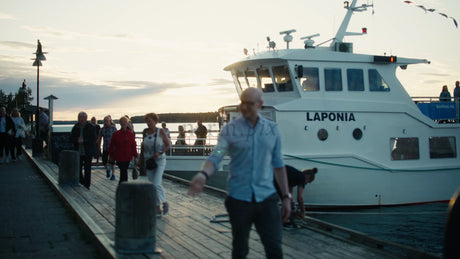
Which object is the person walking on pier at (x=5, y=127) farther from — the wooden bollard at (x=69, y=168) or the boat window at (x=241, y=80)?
the boat window at (x=241, y=80)

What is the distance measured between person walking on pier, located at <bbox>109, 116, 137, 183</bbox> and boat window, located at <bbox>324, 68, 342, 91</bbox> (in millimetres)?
6627

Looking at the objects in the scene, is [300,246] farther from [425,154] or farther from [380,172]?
[425,154]

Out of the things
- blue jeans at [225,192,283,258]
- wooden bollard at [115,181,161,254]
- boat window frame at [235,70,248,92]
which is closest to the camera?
blue jeans at [225,192,283,258]

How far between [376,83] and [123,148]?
8507 millimetres

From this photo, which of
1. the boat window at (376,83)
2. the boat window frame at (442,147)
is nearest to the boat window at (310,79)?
the boat window at (376,83)

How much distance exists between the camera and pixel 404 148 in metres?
15.5

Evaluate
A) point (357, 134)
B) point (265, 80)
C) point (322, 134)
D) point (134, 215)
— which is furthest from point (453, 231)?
point (265, 80)

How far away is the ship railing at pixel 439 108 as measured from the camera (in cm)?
1703

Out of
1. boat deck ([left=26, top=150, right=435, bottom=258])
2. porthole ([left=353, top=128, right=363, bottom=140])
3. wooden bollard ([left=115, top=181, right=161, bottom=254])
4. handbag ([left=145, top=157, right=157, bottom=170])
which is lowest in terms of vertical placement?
boat deck ([left=26, top=150, right=435, bottom=258])

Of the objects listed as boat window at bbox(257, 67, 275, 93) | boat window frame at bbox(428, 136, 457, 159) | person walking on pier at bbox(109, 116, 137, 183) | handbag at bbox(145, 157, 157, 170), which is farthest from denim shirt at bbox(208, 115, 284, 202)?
boat window frame at bbox(428, 136, 457, 159)

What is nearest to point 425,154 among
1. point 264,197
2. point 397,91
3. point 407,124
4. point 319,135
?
point 407,124

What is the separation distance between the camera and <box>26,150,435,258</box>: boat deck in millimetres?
6438

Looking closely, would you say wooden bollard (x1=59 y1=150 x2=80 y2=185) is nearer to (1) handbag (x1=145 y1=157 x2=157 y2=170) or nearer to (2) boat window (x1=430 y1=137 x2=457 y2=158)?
(1) handbag (x1=145 y1=157 x2=157 y2=170)

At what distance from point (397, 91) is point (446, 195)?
368cm
